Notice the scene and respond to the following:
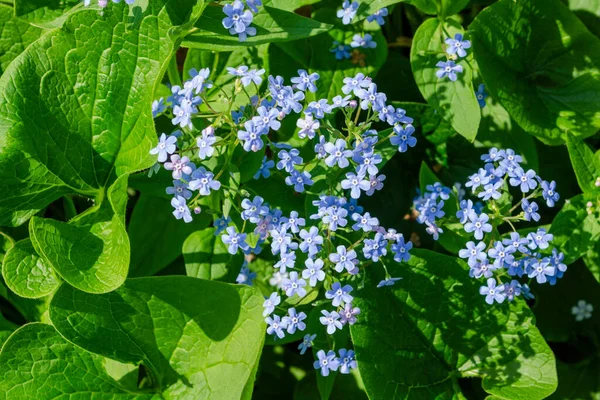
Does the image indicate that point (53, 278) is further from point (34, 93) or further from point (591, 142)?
point (591, 142)

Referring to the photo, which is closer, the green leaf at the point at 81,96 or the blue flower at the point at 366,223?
the blue flower at the point at 366,223

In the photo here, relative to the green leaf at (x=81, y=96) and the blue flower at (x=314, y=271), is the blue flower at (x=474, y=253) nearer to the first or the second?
the blue flower at (x=314, y=271)

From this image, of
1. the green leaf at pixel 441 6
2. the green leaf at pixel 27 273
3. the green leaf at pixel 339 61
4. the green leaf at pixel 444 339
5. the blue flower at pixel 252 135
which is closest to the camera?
the blue flower at pixel 252 135

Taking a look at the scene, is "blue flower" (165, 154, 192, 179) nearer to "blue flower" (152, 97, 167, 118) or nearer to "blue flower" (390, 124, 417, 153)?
"blue flower" (152, 97, 167, 118)

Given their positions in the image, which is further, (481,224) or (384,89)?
(384,89)

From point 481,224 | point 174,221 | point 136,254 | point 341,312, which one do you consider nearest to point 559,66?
point 481,224

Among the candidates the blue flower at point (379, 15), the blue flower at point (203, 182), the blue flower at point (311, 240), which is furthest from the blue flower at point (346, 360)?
the blue flower at point (379, 15)

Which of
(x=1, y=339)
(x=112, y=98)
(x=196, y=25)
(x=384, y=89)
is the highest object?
(x=196, y=25)

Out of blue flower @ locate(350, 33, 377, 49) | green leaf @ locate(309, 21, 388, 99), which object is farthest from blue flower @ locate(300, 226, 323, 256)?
blue flower @ locate(350, 33, 377, 49)
